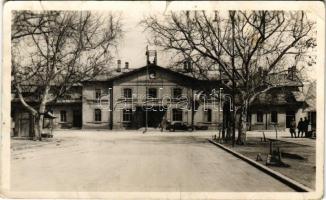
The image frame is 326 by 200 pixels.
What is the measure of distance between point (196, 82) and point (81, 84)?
68.8 inches

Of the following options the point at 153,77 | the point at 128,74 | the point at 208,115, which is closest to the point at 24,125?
the point at 128,74

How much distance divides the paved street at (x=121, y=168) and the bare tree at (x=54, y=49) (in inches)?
28.4

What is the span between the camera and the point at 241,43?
23.6 feet

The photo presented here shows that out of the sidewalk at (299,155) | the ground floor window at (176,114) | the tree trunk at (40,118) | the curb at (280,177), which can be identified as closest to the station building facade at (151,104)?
the ground floor window at (176,114)

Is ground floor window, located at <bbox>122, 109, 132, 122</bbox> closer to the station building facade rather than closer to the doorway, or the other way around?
the station building facade

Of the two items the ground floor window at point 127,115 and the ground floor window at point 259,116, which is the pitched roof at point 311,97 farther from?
the ground floor window at point 127,115

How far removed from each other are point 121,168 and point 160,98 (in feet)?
3.47

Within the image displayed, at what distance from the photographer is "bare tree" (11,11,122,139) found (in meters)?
6.34

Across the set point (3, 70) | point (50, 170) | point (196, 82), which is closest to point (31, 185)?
point (50, 170)

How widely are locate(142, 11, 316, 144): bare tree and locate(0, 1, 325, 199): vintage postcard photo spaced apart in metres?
0.02

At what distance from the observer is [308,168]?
631cm

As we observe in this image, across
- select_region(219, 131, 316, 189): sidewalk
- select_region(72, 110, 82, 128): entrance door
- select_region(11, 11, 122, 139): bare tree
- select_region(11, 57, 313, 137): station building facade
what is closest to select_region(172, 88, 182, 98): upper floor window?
select_region(11, 57, 313, 137): station building facade

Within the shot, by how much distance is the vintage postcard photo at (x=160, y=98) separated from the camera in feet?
20.2

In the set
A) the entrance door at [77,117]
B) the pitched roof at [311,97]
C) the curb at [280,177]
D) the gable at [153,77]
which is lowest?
the curb at [280,177]
